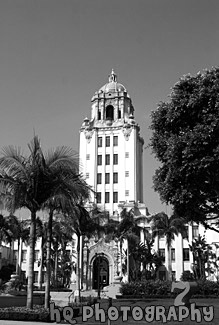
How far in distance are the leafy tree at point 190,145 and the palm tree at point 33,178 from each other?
5.06m

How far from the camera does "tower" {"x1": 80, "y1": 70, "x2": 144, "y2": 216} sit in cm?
8312

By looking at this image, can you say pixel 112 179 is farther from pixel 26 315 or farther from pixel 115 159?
pixel 26 315

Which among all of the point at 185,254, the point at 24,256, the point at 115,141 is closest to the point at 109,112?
the point at 115,141

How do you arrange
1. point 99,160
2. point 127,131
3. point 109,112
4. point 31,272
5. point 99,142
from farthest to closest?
point 109,112, point 99,142, point 127,131, point 99,160, point 31,272

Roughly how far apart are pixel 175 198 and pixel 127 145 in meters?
66.3

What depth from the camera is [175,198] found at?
2031 cm

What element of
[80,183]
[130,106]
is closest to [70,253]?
[130,106]

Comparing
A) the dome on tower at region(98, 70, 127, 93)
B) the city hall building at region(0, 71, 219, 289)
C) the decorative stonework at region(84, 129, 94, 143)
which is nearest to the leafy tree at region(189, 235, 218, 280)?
the city hall building at region(0, 71, 219, 289)

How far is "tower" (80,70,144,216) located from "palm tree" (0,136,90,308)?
5767 centimetres

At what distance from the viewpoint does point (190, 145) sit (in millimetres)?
19000

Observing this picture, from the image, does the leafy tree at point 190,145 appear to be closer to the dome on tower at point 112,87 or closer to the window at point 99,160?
the window at point 99,160

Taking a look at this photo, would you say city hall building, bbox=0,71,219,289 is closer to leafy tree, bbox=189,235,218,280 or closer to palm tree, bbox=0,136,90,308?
leafy tree, bbox=189,235,218,280

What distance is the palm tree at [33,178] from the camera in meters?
21.8

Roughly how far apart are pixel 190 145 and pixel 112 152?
67.7m
